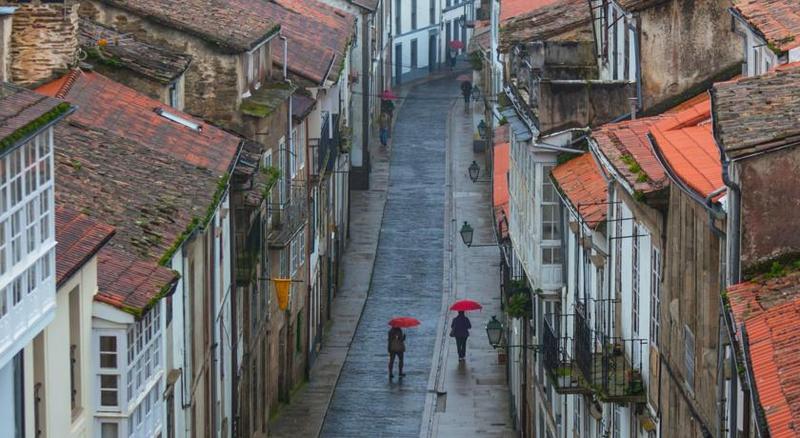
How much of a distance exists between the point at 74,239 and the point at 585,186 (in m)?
13.8

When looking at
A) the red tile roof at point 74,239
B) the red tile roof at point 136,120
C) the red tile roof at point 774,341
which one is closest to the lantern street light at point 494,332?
the red tile roof at point 136,120

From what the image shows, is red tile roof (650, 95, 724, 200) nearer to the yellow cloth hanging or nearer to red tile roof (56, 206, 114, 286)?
red tile roof (56, 206, 114, 286)

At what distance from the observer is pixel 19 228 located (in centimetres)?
2195

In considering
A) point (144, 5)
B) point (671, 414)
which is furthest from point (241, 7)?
point (671, 414)

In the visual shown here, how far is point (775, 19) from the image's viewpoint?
91.3 feet

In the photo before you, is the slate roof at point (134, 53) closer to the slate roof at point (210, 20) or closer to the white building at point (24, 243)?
the slate roof at point (210, 20)

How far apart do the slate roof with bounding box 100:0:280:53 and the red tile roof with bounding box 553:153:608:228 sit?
925cm

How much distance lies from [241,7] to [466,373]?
46.7 feet

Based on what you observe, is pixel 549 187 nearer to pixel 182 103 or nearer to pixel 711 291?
pixel 182 103

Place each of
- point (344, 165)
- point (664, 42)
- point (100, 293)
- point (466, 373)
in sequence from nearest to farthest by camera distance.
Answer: point (100, 293) → point (664, 42) → point (466, 373) → point (344, 165)

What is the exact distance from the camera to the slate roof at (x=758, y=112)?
70.1 ft

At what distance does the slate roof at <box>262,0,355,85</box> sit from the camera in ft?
183

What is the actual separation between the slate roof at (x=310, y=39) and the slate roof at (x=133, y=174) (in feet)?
47.4

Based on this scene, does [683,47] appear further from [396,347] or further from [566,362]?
[396,347]
